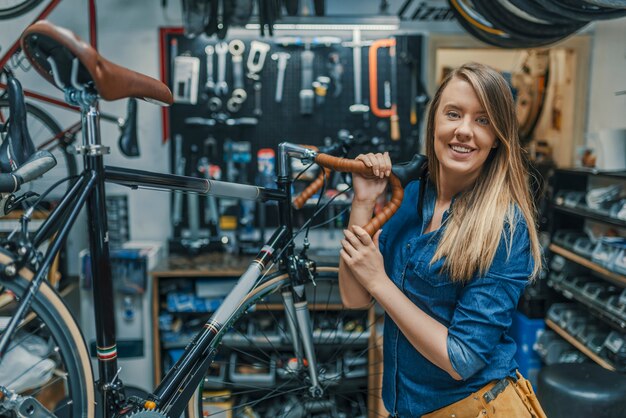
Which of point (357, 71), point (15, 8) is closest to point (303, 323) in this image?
point (357, 71)

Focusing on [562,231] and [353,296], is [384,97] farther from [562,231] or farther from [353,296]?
[353,296]

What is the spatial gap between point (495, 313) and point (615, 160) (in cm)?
197

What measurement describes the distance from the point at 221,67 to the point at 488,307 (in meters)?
2.53

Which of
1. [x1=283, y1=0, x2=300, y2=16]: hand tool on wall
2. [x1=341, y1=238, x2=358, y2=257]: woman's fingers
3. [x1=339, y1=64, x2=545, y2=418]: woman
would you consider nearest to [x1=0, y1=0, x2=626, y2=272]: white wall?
[x1=283, y1=0, x2=300, y2=16]: hand tool on wall

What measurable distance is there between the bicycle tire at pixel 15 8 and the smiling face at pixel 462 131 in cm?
237

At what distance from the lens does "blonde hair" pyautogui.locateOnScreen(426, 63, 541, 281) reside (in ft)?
3.74

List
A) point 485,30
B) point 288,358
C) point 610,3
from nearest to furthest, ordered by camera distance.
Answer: point 610,3 → point 485,30 → point 288,358

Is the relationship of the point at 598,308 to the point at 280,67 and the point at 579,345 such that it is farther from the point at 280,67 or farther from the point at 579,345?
the point at 280,67

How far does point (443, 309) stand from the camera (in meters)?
1.24

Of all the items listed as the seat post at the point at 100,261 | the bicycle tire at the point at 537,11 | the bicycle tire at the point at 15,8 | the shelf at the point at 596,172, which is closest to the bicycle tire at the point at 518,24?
the bicycle tire at the point at 537,11

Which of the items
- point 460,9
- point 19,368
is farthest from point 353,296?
point 460,9

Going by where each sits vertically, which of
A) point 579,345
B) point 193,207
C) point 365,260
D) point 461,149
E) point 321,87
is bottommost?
point 579,345

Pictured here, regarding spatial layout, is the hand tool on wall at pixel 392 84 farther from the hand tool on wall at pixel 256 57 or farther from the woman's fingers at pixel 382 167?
the woman's fingers at pixel 382 167

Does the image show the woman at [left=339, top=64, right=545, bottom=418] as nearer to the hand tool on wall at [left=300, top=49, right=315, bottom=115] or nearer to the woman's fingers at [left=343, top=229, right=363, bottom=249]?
the woman's fingers at [left=343, top=229, right=363, bottom=249]
